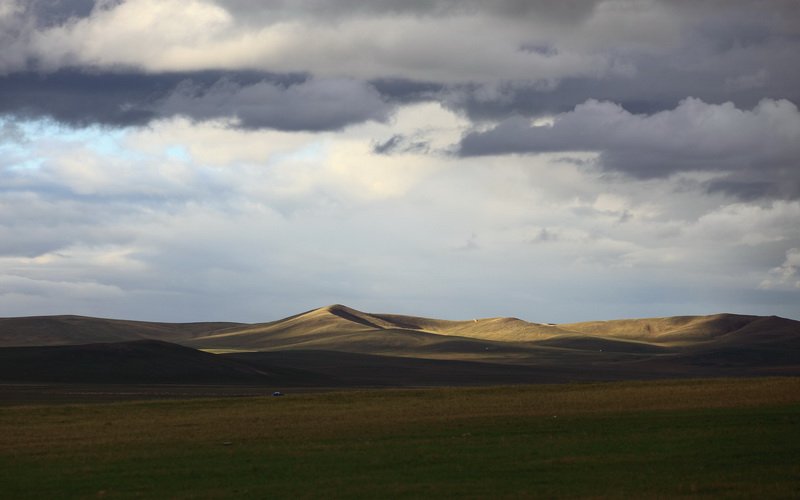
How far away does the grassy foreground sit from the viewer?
25.7 m

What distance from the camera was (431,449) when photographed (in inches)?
1330

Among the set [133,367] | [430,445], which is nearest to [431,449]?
[430,445]

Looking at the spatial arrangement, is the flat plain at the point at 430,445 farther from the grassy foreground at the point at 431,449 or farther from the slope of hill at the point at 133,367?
the slope of hill at the point at 133,367

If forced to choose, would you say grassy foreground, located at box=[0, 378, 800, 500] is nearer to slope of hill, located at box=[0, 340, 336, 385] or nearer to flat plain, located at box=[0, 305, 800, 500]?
flat plain, located at box=[0, 305, 800, 500]

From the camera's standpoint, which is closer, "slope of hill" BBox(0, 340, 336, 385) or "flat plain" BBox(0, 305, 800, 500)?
"flat plain" BBox(0, 305, 800, 500)

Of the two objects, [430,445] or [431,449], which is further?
[430,445]

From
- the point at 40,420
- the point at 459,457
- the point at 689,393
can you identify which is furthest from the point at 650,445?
the point at 40,420

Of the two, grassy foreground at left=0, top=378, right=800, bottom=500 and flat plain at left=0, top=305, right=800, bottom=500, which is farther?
flat plain at left=0, top=305, right=800, bottom=500

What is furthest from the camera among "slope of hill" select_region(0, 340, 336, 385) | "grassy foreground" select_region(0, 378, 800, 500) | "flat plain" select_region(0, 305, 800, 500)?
"slope of hill" select_region(0, 340, 336, 385)

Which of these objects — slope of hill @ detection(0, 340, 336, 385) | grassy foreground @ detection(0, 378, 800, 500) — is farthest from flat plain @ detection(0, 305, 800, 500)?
slope of hill @ detection(0, 340, 336, 385)

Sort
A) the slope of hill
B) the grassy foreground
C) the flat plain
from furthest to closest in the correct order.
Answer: the slope of hill < the flat plain < the grassy foreground

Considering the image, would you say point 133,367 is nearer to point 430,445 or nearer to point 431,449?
point 430,445

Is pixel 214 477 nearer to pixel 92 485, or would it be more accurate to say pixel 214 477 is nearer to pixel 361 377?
pixel 92 485

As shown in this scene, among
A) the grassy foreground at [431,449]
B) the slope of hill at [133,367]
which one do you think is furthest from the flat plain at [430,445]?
the slope of hill at [133,367]
